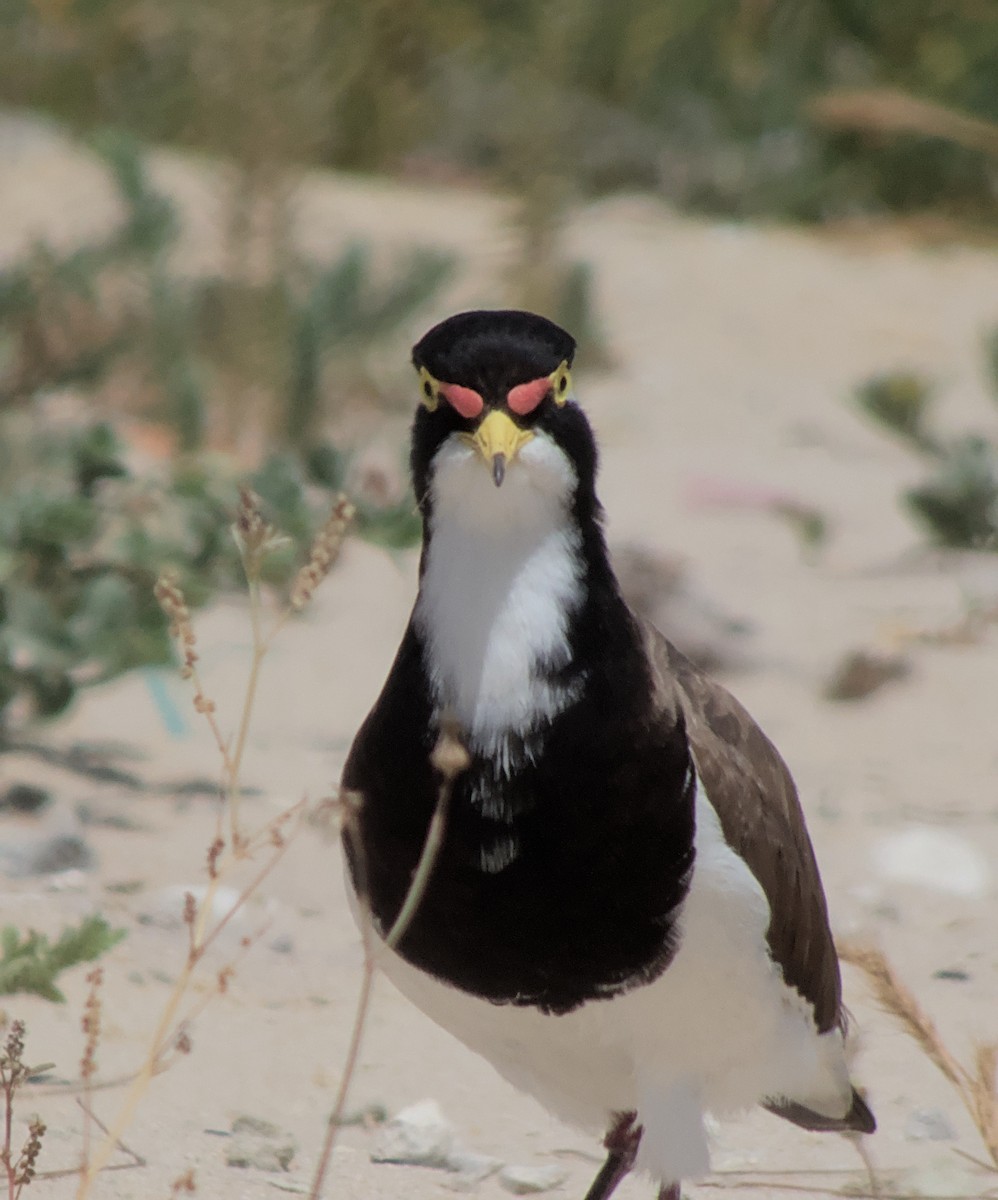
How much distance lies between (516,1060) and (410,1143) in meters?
0.46

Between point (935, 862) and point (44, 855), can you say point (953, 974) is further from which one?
point (44, 855)

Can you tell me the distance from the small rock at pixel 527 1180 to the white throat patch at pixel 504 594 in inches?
37.9

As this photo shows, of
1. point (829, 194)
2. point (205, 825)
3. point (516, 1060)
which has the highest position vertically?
point (829, 194)

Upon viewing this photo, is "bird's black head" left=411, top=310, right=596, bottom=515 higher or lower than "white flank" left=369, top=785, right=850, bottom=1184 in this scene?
higher

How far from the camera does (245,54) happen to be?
24.3 feet

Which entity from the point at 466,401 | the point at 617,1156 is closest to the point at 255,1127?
the point at 617,1156

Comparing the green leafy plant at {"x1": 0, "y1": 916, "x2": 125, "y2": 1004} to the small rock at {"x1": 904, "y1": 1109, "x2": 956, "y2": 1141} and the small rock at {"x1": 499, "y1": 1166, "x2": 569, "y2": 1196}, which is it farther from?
the small rock at {"x1": 904, "y1": 1109, "x2": 956, "y2": 1141}

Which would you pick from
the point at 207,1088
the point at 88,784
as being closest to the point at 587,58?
the point at 88,784

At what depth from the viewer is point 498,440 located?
2811 millimetres

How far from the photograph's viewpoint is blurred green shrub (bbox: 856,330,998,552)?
20.5 ft

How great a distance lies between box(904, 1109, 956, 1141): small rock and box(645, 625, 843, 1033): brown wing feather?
29cm

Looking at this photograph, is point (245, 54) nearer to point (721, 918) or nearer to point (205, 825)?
point (205, 825)

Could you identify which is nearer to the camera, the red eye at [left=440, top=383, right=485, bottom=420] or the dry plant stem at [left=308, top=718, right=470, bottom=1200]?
the dry plant stem at [left=308, top=718, right=470, bottom=1200]

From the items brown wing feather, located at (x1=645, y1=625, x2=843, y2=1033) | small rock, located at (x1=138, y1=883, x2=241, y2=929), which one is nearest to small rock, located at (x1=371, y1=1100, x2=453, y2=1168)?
brown wing feather, located at (x1=645, y1=625, x2=843, y2=1033)
